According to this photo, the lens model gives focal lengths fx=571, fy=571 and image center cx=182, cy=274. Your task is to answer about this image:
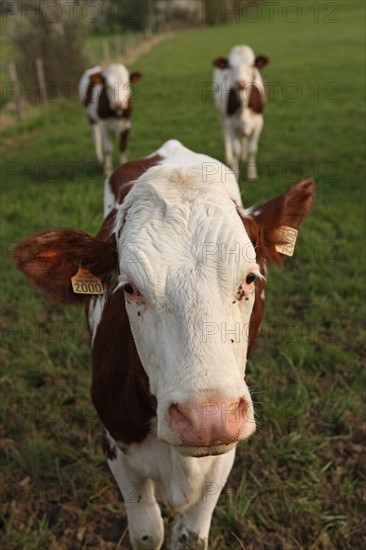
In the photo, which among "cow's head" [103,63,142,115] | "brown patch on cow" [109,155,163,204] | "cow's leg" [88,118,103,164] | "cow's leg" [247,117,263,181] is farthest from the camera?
"cow's leg" [88,118,103,164]

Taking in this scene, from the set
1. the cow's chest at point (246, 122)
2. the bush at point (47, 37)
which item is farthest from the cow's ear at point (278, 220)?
the bush at point (47, 37)

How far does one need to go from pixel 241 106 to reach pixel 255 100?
328 mm

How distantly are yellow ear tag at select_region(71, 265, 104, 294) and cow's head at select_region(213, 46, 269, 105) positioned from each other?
629 centimetres

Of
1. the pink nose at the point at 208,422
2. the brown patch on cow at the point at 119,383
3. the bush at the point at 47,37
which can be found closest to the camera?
the pink nose at the point at 208,422

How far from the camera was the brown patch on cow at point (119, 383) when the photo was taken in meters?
2.19

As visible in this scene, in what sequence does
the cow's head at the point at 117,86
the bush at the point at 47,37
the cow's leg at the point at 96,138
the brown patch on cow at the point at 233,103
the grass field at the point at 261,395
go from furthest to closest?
the bush at the point at 47,37 → the cow's leg at the point at 96,138 → the cow's head at the point at 117,86 → the brown patch on cow at the point at 233,103 → the grass field at the point at 261,395

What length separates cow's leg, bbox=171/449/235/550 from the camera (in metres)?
2.36

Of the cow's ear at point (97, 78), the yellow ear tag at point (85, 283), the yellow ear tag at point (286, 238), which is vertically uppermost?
the yellow ear tag at point (286, 238)

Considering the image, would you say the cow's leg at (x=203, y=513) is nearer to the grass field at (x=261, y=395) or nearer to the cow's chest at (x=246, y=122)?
the grass field at (x=261, y=395)

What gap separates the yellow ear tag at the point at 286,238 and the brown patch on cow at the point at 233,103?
19.8 feet

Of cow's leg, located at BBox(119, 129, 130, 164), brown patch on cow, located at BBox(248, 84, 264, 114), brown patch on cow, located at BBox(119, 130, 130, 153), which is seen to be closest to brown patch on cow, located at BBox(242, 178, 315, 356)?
brown patch on cow, located at BBox(248, 84, 264, 114)

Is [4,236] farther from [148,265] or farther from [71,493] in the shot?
[148,265]

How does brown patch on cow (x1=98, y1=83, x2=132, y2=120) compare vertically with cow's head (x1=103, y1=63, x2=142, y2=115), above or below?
below

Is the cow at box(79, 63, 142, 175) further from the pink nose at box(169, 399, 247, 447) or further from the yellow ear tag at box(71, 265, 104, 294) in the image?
the pink nose at box(169, 399, 247, 447)
